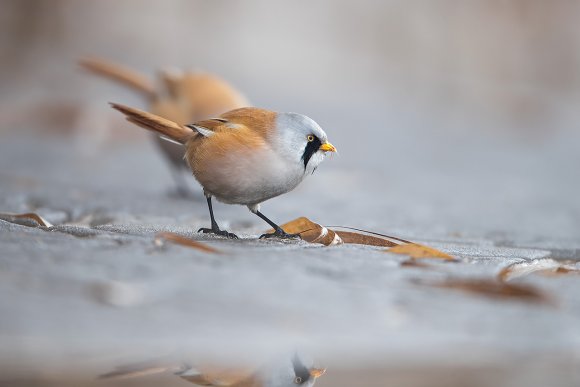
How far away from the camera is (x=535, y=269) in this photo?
9.81ft

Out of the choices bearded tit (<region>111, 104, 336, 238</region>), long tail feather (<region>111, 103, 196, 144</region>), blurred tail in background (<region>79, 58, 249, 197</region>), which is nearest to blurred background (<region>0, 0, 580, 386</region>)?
blurred tail in background (<region>79, 58, 249, 197</region>)

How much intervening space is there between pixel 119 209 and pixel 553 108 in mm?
7664

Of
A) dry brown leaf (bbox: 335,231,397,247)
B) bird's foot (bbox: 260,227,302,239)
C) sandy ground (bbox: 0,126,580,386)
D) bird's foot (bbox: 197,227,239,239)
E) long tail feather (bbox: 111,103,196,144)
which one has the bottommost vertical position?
sandy ground (bbox: 0,126,580,386)

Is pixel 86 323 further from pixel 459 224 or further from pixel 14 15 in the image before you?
pixel 14 15

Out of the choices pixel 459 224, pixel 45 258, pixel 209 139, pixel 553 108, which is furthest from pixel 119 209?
pixel 553 108

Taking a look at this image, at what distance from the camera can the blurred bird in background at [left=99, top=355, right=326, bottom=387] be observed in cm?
197

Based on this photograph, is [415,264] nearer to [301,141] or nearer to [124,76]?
[301,141]

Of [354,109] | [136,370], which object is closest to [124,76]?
[354,109]

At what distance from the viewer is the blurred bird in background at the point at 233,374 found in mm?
1969

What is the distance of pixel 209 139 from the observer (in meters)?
3.46

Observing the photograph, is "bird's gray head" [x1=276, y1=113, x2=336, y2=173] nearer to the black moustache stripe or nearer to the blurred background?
the black moustache stripe

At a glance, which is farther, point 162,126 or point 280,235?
point 162,126

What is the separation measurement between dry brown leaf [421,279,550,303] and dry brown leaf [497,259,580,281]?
0.55 ft

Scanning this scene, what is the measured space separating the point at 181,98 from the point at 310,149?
2061mm
